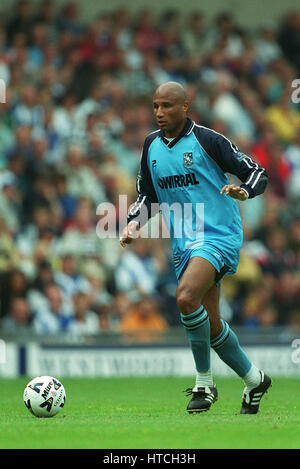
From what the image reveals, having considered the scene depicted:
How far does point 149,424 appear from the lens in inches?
295

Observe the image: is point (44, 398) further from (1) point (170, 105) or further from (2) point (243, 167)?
(1) point (170, 105)

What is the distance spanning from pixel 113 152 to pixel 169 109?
9.87 m

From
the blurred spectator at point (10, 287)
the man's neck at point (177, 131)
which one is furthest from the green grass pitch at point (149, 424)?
the blurred spectator at point (10, 287)

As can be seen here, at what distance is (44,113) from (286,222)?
16.4 ft

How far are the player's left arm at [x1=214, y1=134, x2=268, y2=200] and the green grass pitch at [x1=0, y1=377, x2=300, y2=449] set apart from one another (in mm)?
1852

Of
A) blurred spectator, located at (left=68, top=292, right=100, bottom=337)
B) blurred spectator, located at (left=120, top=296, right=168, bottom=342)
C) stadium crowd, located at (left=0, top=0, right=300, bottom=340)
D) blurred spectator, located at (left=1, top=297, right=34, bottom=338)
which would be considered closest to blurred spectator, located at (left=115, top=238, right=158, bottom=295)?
stadium crowd, located at (left=0, top=0, right=300, bottom=340)

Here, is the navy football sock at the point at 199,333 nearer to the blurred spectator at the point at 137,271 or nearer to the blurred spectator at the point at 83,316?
the blurred spectator at the point at 83,316

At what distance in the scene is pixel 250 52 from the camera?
2139 cm

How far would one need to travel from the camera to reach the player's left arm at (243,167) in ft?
26.9

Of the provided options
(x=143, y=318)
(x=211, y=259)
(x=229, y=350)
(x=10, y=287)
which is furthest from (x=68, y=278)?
(x=211, y=259)

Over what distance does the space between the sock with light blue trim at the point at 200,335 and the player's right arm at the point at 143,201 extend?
1023mm

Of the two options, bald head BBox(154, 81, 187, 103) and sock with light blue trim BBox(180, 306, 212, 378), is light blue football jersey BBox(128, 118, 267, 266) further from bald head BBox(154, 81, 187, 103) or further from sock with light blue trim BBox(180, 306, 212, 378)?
sock with light blue trim BBox(180, 306, 212, 378)

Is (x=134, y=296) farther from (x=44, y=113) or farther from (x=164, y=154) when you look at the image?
(x=164, y=154)
